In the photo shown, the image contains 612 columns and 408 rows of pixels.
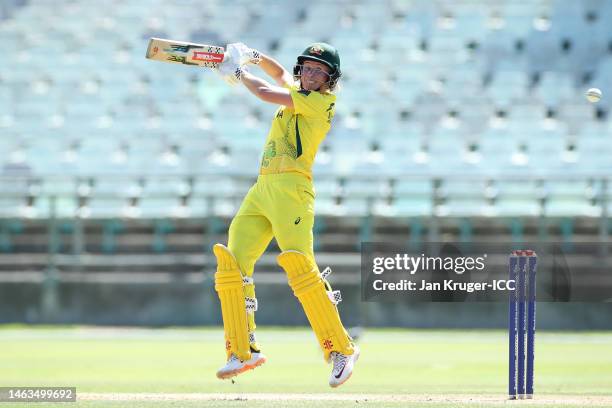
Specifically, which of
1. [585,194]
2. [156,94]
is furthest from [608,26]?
[156,94]

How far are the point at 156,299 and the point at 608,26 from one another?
8148 mm

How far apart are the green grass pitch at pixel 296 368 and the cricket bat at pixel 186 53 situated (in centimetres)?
202

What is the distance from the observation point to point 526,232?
51.3 feet

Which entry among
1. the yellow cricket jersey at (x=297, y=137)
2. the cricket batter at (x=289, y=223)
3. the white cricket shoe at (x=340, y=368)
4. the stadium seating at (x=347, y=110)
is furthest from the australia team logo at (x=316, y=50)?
the stadium seating at (x=347, y=110)

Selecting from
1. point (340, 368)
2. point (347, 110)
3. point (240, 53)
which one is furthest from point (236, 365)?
point (347, 110)

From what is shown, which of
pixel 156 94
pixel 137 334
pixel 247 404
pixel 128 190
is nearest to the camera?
pixel 247 404

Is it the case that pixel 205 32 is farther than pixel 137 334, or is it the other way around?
pixel 205 32

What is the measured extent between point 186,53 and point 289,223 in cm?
120

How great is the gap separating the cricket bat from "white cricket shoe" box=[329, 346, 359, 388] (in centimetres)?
190

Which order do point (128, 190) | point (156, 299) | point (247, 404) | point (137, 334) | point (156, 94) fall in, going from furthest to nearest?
1. point (156, 94)
2. point (128, 190)
3. point (156, 299)
4. point (137, 334)
5. point (247, 404)

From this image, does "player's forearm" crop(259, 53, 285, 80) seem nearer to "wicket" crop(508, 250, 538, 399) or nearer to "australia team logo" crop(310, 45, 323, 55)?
"australia team logo" crop(310, 45, 323, 55)

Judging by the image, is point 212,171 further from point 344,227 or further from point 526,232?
point 526,232

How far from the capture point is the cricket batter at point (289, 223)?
7.02 m

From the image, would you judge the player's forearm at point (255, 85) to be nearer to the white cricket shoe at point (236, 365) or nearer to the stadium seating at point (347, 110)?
the white cricket shoe at point (236, 365)
